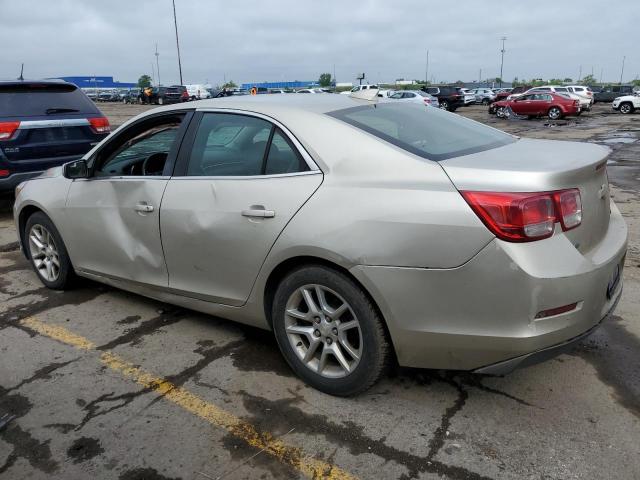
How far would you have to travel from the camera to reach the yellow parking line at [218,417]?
238 centimetres

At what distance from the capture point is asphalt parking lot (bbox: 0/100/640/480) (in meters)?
2.40

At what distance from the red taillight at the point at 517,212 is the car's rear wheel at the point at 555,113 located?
3064 cm

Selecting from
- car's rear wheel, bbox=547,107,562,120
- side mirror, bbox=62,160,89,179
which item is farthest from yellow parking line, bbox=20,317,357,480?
car's rear wheel, bbox=547,107,562,120

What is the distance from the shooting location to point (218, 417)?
2773 mm

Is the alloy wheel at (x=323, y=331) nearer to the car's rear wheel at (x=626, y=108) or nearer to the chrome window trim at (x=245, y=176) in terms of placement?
the chrome window trim at (x=245, y=176)

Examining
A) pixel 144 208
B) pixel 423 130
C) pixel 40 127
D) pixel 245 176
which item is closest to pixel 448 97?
pixel 40 127

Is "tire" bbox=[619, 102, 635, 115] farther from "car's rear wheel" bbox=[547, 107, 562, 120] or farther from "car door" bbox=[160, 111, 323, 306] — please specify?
"car door" bbox=[160, 111, 323, 306]

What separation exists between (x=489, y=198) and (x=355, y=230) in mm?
615

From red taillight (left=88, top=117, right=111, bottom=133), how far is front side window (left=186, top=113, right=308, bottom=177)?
4.53 m

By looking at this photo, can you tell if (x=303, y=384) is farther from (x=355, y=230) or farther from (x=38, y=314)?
(x=38, y=314)

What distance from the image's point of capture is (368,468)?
7.74 feet

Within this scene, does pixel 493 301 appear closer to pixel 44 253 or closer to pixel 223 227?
pixel 223 227

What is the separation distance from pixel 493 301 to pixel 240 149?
5.58 feet

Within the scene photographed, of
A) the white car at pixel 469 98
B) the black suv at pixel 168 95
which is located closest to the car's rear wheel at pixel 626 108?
the white car at pixel 469 98
